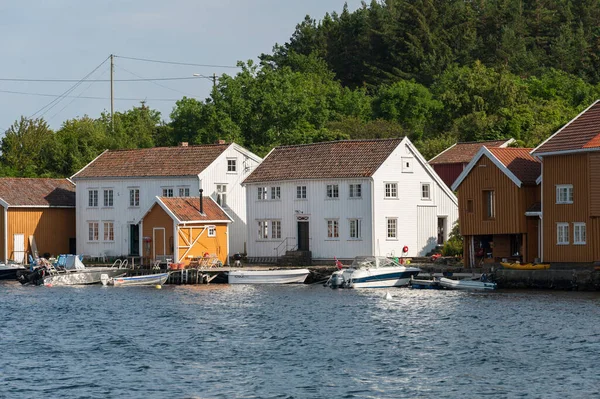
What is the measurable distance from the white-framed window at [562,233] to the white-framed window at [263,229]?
21398 mm

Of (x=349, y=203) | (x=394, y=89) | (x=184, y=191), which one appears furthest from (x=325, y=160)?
(x=394, y=89)

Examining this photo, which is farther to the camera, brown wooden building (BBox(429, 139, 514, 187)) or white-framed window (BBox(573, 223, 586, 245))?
brown wooden building (BBox(429, 139, 514, 187))

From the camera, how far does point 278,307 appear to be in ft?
176

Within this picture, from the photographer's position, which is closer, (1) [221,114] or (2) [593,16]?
(1) [221,114]

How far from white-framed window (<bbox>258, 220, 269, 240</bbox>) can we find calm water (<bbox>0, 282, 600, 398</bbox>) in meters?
12.7

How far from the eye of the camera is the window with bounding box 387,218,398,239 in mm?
68875

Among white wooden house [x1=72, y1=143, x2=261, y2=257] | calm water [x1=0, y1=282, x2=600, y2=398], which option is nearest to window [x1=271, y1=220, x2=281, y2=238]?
white wooden house [x1=72, y1=143, x2=261, y2=257]

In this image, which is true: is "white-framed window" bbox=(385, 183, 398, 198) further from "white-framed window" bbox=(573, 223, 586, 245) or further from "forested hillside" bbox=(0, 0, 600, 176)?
"forested hillside" bbox=(0, 0, 600, 176)

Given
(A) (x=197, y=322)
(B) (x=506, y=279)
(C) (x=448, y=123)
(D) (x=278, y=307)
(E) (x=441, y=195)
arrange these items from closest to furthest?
(A) (x=197, y=322) < (D) (x=278, y=307) < (B) (x=506, y=279) < (E) (x=441, y=195) < (C) (x=448, y=123)

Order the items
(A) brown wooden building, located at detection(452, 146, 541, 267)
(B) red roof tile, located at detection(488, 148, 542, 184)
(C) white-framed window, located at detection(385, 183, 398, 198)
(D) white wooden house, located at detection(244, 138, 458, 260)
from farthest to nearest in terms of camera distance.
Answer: (C) white-framed window, located at detection(385, 183, 398, 198) < (D) white wooden house, located at detection(244, 138, 458, 260) < (B) red roof tile, located at detection(488, 148, 542, 184) < (A) brown wooden building, located at detection(452, 146, 541, 267)

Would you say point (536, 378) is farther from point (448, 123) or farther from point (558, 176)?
point (448, 123)

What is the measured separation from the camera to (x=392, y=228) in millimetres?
68938

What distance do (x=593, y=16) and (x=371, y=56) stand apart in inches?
1079

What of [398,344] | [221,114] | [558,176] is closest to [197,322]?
[398,344]
